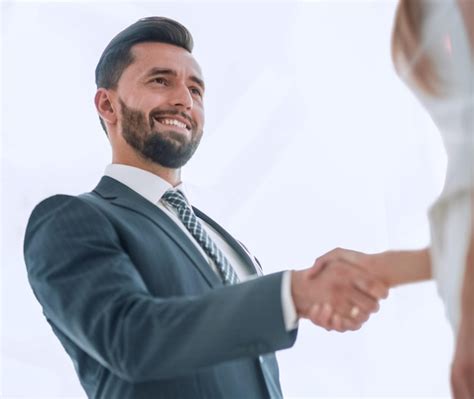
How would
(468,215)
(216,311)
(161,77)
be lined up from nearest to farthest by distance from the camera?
(468,215) → (216,311) → (161,77)

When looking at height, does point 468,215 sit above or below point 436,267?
above

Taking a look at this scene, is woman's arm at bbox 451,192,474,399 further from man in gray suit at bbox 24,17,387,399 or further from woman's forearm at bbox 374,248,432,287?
man in gray suit at bbox 24,17,387,399

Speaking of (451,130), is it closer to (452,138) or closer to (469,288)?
(452,138)

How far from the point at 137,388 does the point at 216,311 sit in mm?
349

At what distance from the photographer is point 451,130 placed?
1.28m

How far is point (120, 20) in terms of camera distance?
3186 millimetres

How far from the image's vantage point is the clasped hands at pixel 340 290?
1.39 meters

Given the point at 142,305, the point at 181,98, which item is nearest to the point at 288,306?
the point at 142,305

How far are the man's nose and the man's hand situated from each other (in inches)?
31.4

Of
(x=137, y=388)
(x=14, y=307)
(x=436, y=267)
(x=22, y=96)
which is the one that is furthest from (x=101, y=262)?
(x=22, y=96)

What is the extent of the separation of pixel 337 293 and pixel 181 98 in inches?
34.3

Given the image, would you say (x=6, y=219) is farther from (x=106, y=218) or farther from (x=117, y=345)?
(x=117, y=345)

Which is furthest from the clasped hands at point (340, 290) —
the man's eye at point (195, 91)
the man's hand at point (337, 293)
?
the man's eye at point (195, 91)

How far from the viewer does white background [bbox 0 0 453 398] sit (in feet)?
9.20
